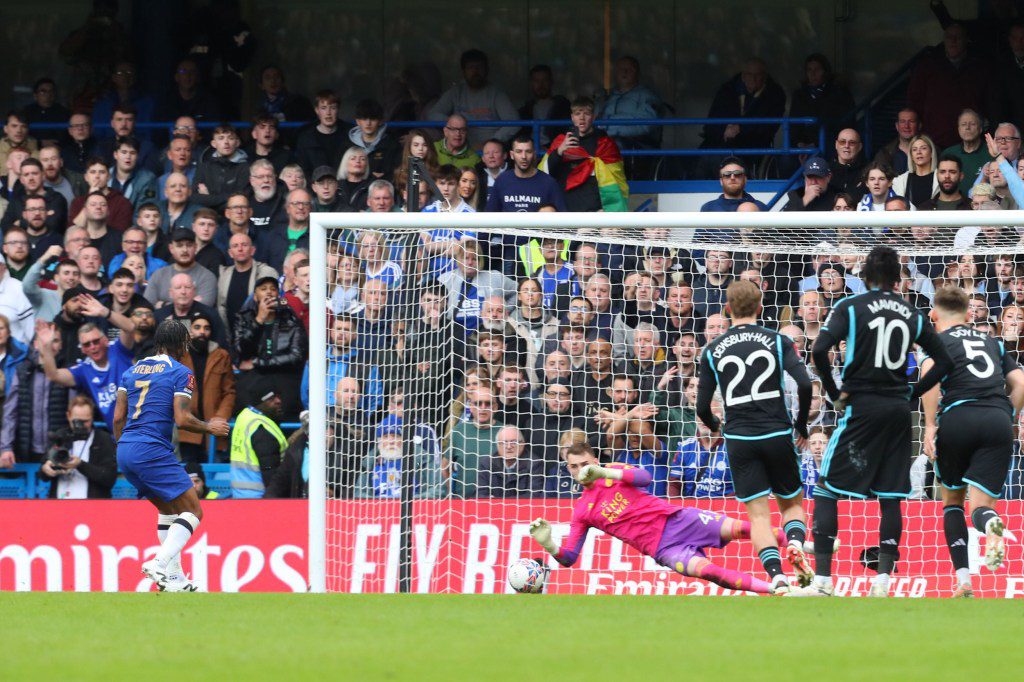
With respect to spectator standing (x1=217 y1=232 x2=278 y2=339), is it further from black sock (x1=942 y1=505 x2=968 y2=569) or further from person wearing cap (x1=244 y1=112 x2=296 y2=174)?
black sock (x1=942 y1=505 x2=968 y2=569)

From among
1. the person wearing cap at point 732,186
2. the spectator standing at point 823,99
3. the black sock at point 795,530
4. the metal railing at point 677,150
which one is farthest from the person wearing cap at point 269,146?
the black sock at point 795,530

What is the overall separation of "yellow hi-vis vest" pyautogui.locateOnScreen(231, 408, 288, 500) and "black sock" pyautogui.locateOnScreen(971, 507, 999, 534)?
4.96 meters

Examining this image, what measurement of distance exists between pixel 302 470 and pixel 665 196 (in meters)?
4.75

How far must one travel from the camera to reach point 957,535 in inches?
334

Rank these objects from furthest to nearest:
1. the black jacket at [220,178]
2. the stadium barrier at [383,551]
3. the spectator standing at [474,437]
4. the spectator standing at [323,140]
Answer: the spectator standing at [323,140]
the black jacket at [220,178]
the spectator standing at [474,437]
the stadium barrier at [383,551]

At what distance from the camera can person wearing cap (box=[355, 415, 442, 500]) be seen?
10.3 meters

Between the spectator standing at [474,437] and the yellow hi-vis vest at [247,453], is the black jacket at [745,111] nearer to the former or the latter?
the spectator standing at [474,437]

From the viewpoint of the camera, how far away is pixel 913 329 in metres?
8.14

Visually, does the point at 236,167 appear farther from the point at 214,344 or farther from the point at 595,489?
the point at 595,489

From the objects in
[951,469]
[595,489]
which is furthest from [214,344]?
[951,469]

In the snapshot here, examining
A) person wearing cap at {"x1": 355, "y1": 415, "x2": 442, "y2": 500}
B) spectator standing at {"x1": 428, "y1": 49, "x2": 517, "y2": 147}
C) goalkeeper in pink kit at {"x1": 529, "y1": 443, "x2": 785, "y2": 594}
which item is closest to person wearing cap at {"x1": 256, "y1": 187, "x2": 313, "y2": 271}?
spectator standing at {"x1": 428, "y1": 49, "x2": 517, "y2": 147}

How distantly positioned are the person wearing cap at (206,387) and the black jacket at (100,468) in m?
0.56

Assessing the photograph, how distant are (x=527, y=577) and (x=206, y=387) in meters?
3.87

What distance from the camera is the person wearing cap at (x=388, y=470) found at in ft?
33.7
